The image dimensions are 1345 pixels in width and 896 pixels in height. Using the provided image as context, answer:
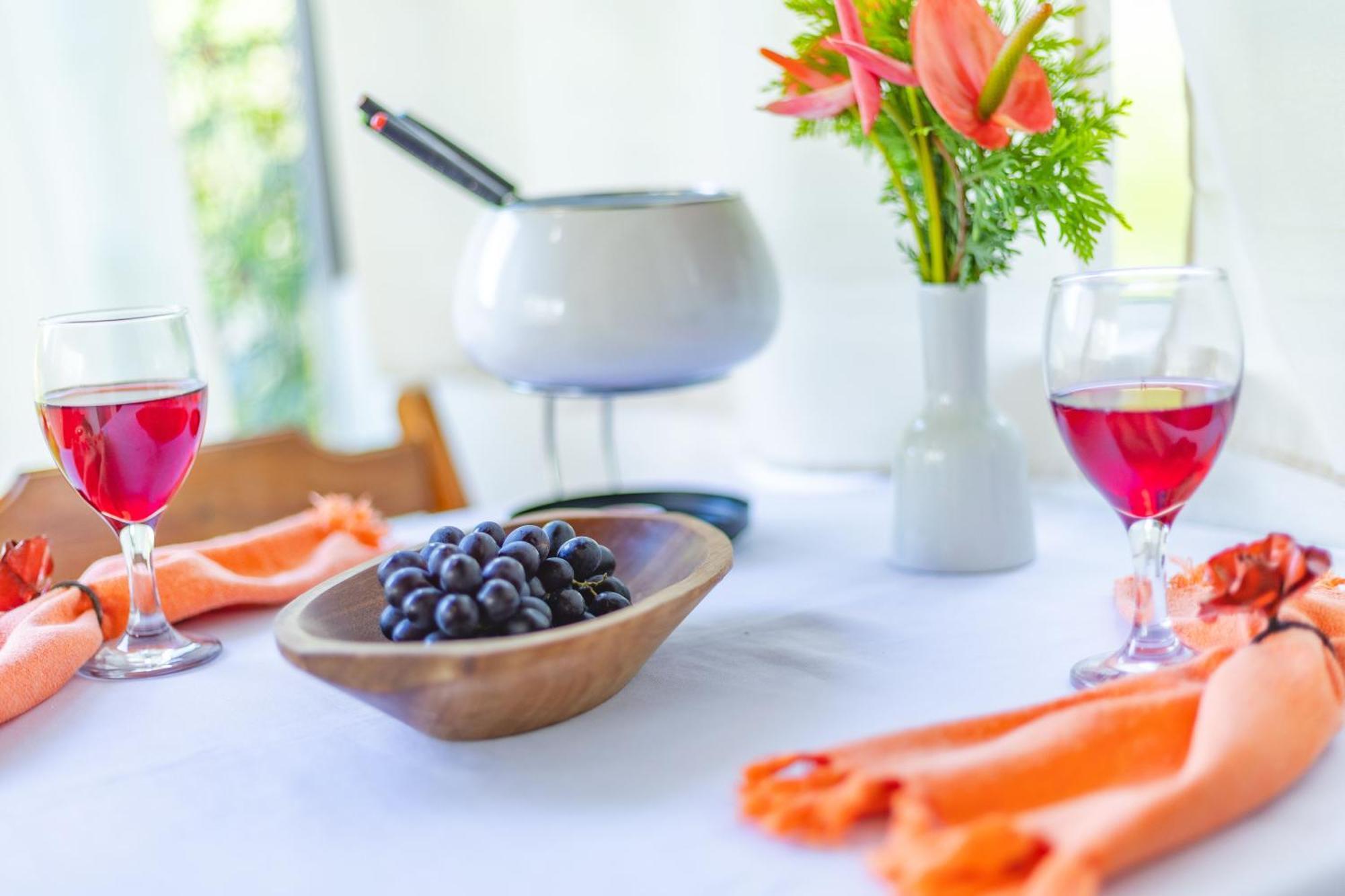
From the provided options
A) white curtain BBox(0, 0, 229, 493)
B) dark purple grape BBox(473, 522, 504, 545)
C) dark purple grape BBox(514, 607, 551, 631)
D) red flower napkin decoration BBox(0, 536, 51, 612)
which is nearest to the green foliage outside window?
white curtain BBox(0, 0, 229, 493)

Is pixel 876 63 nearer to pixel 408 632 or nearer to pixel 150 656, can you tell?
pixel 408 632

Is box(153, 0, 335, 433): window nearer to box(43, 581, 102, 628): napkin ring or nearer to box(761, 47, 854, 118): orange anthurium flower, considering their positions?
box(43, 581, 102, 628): napkin ring

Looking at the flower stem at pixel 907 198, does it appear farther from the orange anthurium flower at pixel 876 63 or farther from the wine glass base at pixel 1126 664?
the wine glass base at pixel 1126 664

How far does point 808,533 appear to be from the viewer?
1114mm

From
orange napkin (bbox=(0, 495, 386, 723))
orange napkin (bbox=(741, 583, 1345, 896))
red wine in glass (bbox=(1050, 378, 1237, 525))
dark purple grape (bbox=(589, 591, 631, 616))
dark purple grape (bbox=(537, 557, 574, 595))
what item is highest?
red wine in glass (bbox=(1050, 378, 1237, 525))

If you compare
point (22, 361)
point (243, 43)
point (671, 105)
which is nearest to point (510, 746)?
point (671, 105)

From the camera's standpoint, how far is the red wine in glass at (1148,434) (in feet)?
2.28

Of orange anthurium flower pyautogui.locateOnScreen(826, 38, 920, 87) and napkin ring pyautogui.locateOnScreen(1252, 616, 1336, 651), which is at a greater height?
orange anthurium flower pyautogui.locateOnScreen(826, 38, 920, 87)

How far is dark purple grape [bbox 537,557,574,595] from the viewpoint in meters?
0.72

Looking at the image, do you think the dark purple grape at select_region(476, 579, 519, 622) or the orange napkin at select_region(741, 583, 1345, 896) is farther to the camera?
the dark purple grape at select_region(476, 579, 519, 622)

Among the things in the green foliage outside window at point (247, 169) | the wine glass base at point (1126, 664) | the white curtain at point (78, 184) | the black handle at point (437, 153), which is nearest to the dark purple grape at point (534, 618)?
the wine glass base at point (1126, 664)

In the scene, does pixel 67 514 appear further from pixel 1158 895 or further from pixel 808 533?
pixel 1158 895

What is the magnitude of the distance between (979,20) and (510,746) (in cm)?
50

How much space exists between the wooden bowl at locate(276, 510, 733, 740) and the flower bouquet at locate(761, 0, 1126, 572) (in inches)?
9.7
